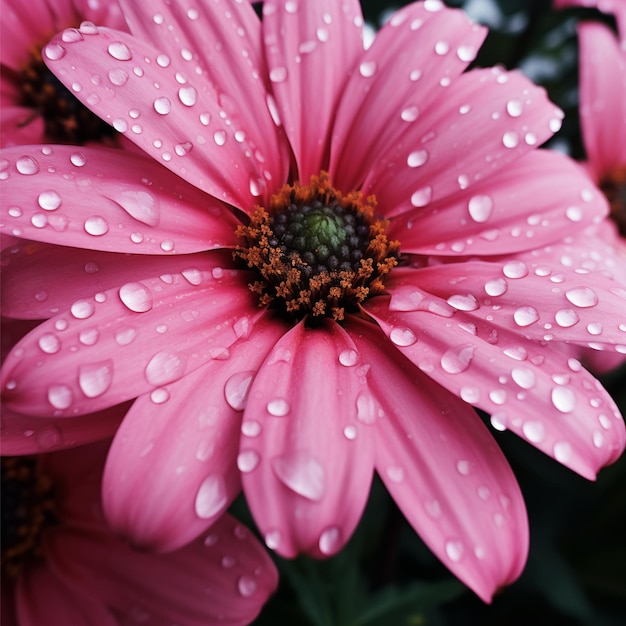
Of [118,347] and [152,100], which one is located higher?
[152,100]

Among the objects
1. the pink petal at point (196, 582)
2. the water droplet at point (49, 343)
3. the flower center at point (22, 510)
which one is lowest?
the flower center at point (22, 510)

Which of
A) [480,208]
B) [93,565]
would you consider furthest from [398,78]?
[93,565]

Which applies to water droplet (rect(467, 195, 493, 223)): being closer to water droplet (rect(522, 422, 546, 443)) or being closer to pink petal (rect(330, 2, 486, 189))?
pink petal (rect(330, 2, 486, 189))

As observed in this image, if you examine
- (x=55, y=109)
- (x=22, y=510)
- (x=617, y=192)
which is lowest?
(x=22, y=510)

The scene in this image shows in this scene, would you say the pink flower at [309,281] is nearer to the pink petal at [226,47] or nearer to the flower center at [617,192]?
the pink petal at [226,47]

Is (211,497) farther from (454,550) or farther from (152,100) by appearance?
(152,100)

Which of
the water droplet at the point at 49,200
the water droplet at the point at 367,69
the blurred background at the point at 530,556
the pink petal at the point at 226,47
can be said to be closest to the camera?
the water droplet at the point at 49,200

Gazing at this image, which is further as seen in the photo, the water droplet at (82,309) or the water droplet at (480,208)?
the water droplet at (480,208)

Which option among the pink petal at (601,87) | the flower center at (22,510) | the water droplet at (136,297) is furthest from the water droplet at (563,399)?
the pink petal at (601,87)

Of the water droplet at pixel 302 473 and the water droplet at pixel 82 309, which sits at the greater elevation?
the water droplet at pixel 82 309
